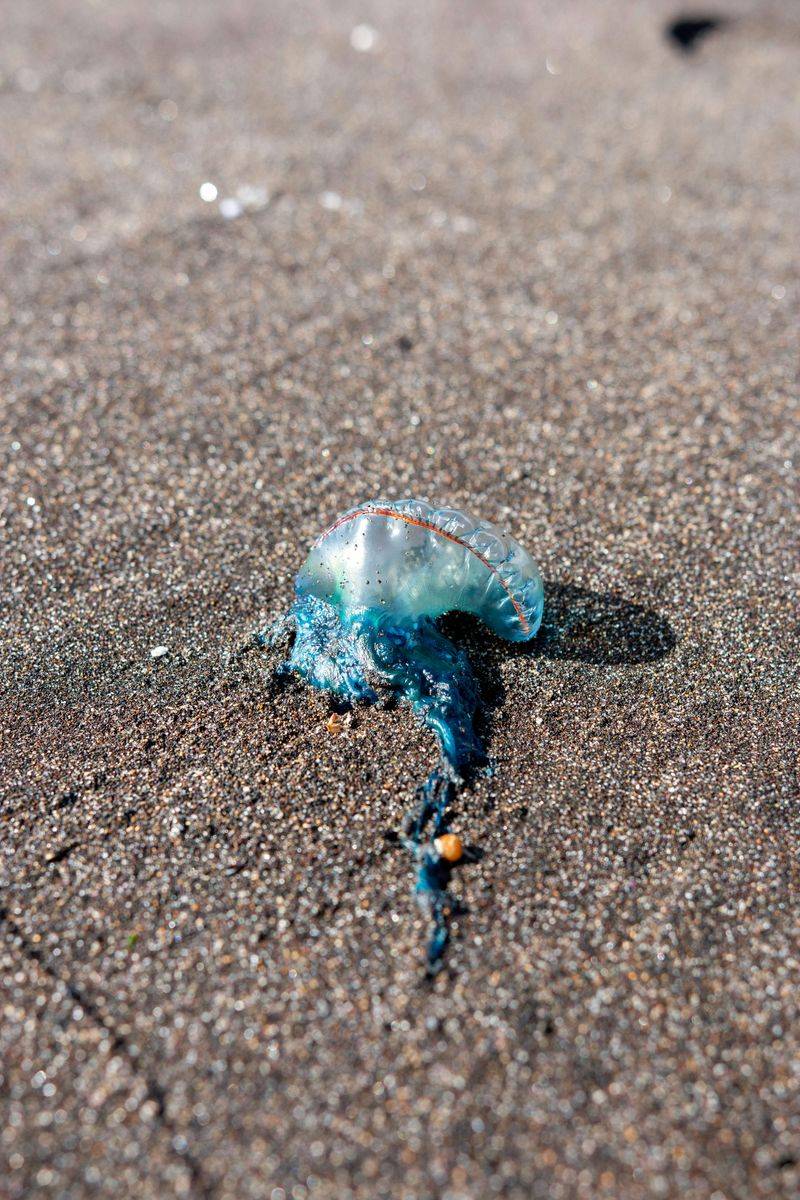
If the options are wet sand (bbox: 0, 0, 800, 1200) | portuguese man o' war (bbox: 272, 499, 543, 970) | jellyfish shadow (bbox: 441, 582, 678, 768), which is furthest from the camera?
jellyfish shadow (bbox: 441, 582, 678, 768)

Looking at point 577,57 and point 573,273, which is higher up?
point 577,57

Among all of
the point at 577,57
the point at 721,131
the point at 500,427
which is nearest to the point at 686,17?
the point at 577,57

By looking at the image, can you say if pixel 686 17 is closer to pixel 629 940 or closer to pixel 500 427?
pixel 500 427

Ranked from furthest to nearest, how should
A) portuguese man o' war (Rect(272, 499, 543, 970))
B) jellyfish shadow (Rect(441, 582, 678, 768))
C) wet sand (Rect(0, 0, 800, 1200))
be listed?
jellyfish shadow (Rect(441, 582, 678, 768)) < portuguese man o' war (Rect(272, 499, 543, 970)) < wet sand (Rect(0, 0, 800, 1200))

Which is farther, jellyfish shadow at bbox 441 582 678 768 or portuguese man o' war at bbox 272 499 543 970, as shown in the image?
jellyfish shadow at bbox 441 582 678 768

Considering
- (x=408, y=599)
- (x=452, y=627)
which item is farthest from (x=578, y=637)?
(x=408, y=599)
